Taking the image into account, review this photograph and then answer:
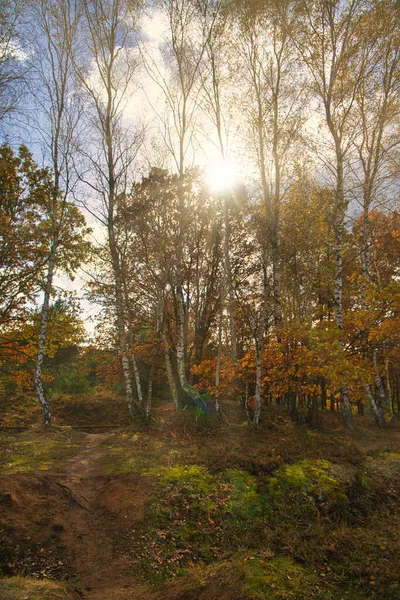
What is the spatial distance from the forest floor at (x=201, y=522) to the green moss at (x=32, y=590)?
0.02 meters

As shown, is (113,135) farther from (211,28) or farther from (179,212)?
(211,28)

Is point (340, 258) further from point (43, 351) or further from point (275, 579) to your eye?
point (43, 351)

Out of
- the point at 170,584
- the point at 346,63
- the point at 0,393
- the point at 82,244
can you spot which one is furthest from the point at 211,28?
the point at 0,393

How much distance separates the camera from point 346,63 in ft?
44.1

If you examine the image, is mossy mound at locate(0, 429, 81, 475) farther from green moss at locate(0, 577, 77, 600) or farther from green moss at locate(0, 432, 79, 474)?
green moss at locate(0, 577, 77, 600)

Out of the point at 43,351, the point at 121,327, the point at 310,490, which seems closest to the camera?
the point at 310,490

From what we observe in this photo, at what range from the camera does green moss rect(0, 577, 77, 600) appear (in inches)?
153

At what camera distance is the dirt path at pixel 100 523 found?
4.72 meters

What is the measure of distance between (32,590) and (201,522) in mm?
3073

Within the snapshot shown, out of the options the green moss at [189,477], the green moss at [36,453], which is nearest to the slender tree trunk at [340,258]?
the green moss at [189,477]

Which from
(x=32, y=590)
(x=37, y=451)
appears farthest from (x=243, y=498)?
(x=37, y=451)

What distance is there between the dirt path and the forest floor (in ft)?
0.08

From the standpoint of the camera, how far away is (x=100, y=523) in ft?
20.6

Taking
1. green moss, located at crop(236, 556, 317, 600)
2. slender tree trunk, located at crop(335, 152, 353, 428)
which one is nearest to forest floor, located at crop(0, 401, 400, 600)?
green moss, located at crop(236, 556, 317, 600)
